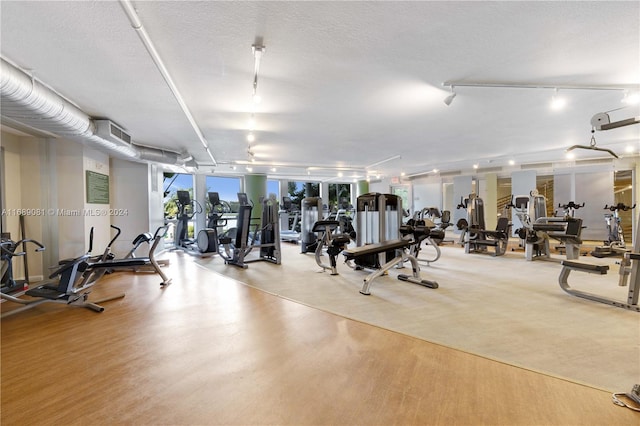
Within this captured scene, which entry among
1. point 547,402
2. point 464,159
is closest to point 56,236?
point 547,402

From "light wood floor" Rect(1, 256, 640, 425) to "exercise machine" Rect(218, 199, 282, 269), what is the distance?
2841 millimetres

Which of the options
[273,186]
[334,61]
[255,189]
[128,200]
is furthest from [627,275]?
[273,186]

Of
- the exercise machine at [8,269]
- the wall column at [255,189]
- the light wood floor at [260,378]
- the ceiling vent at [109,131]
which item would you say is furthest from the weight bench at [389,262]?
the wall column at [255,189]

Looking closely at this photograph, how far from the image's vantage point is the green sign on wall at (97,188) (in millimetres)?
5246

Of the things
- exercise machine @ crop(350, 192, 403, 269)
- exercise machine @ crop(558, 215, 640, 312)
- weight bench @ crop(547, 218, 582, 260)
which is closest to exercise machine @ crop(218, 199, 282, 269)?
exercise machine @ crop(350, 192, 403, 269)

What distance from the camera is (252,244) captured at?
20.8 feet

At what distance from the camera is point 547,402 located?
1.70 metres

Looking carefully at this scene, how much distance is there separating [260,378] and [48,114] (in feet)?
12.5

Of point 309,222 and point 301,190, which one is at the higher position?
point 301,190

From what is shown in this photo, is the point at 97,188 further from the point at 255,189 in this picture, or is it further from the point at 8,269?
the point at 255,189

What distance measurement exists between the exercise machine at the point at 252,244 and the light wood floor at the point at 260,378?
112 inches

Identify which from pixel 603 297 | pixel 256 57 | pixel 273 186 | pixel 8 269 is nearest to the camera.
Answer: pixel 256 57

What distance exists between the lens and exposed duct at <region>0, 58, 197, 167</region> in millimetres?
2714

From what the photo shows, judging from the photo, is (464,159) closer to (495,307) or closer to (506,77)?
(506,77)
